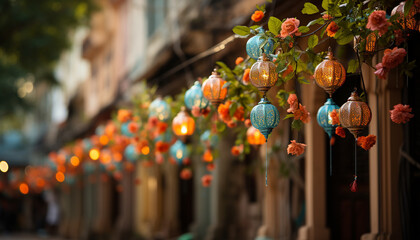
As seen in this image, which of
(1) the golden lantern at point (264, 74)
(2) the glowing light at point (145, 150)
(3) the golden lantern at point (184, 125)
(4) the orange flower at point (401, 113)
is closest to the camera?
(4) the orange flower at point (401, 113)

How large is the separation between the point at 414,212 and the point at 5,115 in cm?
1937

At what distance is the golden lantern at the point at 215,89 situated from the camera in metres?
8.16

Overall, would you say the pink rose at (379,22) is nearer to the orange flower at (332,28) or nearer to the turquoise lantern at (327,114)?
the orange flower at (332,28)

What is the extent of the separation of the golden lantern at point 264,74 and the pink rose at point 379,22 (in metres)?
1.20

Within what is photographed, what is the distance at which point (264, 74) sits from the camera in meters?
6.96

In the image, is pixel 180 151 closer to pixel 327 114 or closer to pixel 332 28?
pixel 327 114

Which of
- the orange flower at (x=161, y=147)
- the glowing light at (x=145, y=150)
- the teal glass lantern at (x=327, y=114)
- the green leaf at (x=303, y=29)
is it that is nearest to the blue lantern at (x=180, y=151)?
the orange flower at (x=161, y=147)

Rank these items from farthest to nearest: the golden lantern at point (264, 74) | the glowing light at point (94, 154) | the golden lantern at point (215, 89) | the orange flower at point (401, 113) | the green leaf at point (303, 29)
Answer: the glowing light at point (94, 154) < the golden lantern at point (215, 89) < the golden lantern at point (264, 74) < the green leaf at point (303, 29) < the orange flower at point (401, 113)

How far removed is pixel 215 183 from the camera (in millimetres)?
15727

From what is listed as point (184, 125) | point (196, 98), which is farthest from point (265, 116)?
point (184, 125)

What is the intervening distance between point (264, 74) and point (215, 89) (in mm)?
1299

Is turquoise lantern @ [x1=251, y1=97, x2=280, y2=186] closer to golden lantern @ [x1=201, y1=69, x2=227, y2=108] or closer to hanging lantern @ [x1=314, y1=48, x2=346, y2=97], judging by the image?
hanging lantern @ [x1=314, y1=48, x2=346, y2=97]

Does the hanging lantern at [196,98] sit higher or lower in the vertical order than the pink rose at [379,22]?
lower

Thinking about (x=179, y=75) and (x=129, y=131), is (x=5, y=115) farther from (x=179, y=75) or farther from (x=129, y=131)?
(x=129, y=131)
